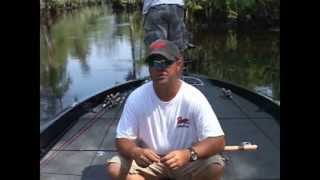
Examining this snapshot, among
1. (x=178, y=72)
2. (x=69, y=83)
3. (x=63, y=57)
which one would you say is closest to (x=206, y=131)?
(x=178, y=72)

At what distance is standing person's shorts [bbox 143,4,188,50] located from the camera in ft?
13.8

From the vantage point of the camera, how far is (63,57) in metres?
15.5

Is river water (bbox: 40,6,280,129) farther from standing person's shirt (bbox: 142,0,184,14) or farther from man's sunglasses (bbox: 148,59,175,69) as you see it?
man's sunglasses (bbox: 148,59,175,69)

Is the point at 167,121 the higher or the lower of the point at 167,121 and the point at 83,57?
the higher

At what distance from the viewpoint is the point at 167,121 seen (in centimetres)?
248

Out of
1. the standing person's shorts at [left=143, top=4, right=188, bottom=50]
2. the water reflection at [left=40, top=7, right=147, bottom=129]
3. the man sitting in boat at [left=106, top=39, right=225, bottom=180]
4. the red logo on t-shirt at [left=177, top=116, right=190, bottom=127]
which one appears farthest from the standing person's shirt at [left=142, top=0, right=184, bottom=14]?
the water reflection at [left=40, top=7, right=147, bottom=129]

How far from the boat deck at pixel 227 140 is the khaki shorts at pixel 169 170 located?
0.55 m

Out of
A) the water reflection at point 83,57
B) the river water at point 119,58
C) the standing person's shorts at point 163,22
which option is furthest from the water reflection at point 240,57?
the standing person's shorts at point 163,22

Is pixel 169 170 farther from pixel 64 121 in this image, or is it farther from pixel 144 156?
pixel 64 121

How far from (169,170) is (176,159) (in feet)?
0.36

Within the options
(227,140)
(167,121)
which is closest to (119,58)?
(227,140)
